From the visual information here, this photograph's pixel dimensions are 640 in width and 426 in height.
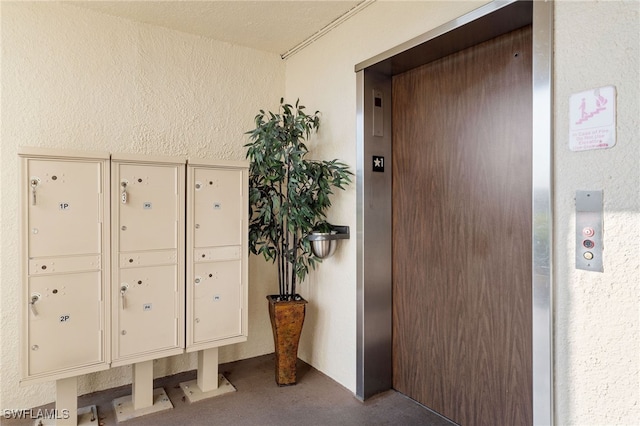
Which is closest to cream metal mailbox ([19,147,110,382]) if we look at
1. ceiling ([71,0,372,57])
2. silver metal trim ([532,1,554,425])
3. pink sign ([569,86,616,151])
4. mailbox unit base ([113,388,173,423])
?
mailbox unit base ([113,388,173,423])

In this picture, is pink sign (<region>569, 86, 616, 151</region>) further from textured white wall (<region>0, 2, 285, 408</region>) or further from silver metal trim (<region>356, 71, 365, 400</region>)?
textured white wall (<region>0, 2, 285, 408</region>)

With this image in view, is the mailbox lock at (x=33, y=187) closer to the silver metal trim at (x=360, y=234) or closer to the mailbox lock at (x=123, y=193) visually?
the mailbox lock at (x=123, y=193)

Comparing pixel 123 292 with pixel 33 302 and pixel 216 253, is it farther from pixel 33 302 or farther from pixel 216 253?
pixel 216 253

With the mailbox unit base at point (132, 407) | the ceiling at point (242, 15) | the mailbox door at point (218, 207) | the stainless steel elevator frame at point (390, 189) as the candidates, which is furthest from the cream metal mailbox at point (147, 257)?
the stainless steel elevator frame at point (390, 189)

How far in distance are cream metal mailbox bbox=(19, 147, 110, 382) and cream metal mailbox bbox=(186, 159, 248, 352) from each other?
1.55 feet

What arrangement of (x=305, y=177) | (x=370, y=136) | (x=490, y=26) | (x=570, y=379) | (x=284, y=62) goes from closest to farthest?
(x=570, y=379) → (x=490, y=26) → (x=370, y=136) → (x=305, y=177) → (x=284, y=62)

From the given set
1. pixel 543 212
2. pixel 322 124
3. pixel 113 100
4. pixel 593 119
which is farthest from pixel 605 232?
pixel 113 100

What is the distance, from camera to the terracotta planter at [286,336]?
256 cm

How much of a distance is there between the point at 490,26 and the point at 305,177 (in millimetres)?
1391

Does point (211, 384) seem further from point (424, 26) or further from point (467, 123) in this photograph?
point (424, 26)

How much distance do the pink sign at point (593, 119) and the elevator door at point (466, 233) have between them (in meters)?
0.36

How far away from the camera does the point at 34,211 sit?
1893 mm

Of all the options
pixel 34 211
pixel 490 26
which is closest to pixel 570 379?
pixel 490 26

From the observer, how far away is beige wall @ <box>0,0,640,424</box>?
131 cm
